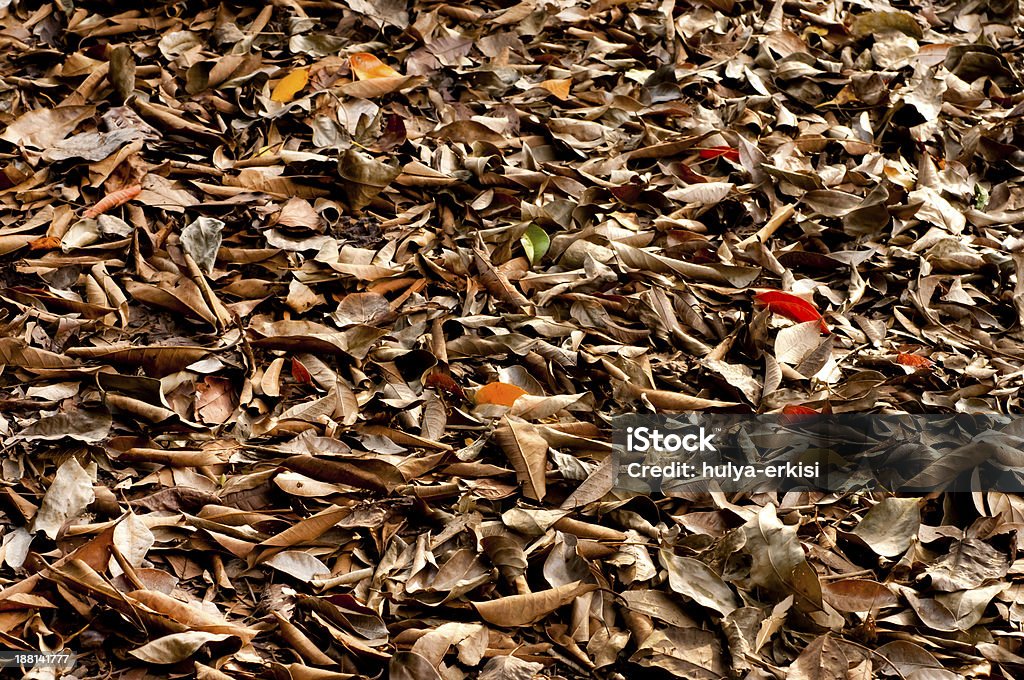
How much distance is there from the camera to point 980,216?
266 centimetres

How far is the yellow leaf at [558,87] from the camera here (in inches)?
115

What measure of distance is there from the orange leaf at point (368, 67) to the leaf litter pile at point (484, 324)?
0.03 m

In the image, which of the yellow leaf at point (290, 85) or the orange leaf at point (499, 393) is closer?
the orange leaf at point (499, 393)

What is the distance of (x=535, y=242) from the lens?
8.01 ft

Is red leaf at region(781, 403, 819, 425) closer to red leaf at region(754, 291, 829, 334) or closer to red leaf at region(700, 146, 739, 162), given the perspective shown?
red leaf at region(754, 291, 829, 334)

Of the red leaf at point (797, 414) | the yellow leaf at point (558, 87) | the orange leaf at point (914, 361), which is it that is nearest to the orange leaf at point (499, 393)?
the red leaf at point (797, 414)

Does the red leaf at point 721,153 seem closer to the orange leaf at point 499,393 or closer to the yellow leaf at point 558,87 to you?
the yellow leaf at point 558,87

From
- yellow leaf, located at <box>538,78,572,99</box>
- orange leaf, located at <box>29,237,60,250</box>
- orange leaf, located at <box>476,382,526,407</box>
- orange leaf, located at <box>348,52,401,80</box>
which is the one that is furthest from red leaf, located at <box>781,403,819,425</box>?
orange leaf, located at <box>29,237,60,250</box>

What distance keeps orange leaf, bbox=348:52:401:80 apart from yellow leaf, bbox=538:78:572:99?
426 millimetres

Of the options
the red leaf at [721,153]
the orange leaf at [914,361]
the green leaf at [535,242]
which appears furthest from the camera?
the red leaf at [721,153]

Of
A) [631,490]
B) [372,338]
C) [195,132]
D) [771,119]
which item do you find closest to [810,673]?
[631,490]

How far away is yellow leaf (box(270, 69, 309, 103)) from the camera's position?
278cm

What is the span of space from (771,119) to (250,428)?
1758 mm

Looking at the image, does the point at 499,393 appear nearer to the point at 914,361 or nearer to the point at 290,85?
the point at 914,361
